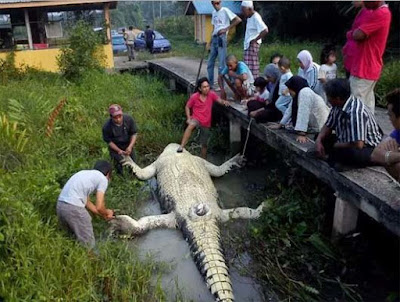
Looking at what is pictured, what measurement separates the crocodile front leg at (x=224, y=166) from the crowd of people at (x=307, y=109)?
0.64 meters

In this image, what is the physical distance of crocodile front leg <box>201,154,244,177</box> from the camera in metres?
6.92

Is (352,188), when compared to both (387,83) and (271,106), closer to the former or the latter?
(271,106)

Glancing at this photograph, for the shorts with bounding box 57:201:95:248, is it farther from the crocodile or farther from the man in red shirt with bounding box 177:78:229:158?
the man in red shirt with bounding box 177:78:229:158

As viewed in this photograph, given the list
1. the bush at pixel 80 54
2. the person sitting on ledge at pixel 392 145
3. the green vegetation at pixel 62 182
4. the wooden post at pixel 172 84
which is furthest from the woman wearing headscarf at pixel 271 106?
the bush at pixel 80 54

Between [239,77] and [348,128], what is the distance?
3359mm

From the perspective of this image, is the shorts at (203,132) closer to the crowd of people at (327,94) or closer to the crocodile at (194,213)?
the crowd of people at (327,94)

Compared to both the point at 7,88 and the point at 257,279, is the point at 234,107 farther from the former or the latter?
the point at 7,88

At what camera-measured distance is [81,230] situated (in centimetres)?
446

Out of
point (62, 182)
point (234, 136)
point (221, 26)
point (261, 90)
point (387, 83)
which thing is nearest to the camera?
point (62, 182)

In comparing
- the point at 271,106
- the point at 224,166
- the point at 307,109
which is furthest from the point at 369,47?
the point at 224,166

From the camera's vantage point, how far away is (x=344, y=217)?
441cm

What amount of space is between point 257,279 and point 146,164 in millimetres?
3915

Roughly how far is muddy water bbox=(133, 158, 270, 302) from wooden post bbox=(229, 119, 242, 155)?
1501mm

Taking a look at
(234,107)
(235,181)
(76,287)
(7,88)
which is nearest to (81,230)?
(76,287)
